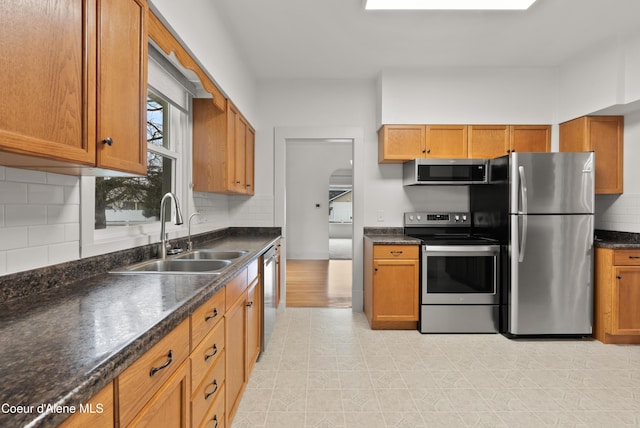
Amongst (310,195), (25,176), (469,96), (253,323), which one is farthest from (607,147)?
(310,195)

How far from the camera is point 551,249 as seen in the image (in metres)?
3.11

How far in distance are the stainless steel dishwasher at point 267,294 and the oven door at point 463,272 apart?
56.6 inches

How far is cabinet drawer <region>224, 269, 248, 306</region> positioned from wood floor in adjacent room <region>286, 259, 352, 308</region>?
2.20 metres

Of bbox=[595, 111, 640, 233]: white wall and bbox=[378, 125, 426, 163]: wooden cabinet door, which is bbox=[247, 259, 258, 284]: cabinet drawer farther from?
bbox=[595, 111, 640, 233]: white wall

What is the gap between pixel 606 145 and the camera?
11.0 ft

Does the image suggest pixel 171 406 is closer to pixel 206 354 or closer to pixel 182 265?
pixel 206 354

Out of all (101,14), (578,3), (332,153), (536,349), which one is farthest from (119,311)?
(332,153)

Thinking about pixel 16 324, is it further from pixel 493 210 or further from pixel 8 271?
pixel 493 210

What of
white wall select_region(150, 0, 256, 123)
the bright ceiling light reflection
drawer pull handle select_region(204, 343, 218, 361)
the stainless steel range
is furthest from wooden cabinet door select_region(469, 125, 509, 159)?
drawer pull handle select_region(204, 343, 218, 361)

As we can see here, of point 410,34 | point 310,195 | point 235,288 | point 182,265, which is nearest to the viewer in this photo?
point 235,288

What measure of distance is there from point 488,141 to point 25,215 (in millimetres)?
3795

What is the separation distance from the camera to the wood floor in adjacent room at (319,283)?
432 centimetres

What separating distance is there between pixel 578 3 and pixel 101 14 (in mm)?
3065

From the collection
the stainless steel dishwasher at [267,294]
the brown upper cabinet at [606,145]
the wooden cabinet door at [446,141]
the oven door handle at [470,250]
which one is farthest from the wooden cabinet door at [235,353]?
the brown upper cabinet at [606,145]
